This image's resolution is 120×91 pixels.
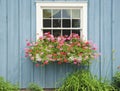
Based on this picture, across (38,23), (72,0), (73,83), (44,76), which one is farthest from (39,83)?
(72,0)

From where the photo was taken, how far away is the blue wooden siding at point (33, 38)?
28.0 ft

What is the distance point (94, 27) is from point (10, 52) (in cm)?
229

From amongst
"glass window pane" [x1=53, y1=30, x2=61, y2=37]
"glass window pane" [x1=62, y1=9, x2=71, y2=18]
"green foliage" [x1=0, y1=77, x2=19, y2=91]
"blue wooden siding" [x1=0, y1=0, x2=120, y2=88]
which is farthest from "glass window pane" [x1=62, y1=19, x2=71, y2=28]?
"green foliage" [x1=0, y1=77, x2=19, y2=91]

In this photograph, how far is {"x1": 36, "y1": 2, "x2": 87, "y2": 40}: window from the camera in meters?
8.52

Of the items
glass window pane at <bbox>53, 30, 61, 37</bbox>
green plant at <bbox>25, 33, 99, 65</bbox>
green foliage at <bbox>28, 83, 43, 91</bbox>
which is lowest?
green foliage at <bbox>28, 83, 43, 91</bbox>

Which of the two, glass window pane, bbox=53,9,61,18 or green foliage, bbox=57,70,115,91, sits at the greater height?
glass window pane, bbox=53,9,61,18

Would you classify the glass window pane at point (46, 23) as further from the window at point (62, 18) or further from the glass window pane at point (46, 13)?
the glass window pane at point (46, 13)

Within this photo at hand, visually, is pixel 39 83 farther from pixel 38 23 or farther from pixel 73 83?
pixel 38 23

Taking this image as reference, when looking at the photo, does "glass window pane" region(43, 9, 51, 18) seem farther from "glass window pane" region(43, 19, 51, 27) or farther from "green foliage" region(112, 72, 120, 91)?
"green foliage" region(112, 72, 120, 91)

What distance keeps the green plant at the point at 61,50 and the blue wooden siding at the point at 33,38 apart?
0.34 metres

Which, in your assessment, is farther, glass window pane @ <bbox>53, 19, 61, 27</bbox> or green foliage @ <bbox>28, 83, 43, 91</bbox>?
glass window pane @ <bbox>53, 19, 61, 27</bbox>

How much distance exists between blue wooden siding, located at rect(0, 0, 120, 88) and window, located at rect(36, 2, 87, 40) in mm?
158

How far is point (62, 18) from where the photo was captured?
28.6ft

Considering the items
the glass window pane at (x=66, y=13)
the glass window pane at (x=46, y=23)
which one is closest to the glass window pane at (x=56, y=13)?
the glass window pane at (x=66, y=13)
